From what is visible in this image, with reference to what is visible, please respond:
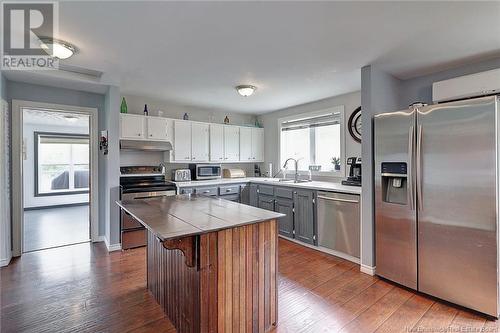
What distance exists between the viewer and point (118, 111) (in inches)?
142

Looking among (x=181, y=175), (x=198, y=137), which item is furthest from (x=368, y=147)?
(x=181, y=175)

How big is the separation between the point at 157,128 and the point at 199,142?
82cm

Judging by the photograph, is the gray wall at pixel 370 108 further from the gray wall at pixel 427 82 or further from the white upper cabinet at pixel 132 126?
the white upper cabinet at pixel 132 126

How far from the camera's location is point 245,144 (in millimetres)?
5414

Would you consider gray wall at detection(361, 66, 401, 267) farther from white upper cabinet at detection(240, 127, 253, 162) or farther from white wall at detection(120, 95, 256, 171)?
white wall at detection(120, 95, 256, 171)

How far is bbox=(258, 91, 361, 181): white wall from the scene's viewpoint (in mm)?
3918

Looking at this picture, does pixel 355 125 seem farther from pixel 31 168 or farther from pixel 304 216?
pixel 31 168

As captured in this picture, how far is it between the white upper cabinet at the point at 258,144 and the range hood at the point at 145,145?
1953mm

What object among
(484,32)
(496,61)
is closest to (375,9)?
(484,32)

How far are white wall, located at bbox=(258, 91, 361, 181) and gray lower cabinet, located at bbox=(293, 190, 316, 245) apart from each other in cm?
87

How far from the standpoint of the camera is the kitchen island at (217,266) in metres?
1.63

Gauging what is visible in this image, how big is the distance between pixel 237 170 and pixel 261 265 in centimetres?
349

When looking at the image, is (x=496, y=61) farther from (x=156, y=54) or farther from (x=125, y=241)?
(x=125, y=241)

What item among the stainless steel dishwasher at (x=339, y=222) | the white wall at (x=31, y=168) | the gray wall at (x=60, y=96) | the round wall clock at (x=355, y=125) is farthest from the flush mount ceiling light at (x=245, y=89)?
the white wall at (x=31, y=168)
